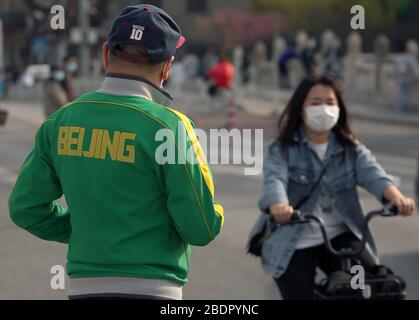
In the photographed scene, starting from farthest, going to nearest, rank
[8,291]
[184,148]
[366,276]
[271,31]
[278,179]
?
[271,31], [8,291], [278,179], [366,276], [184,148]

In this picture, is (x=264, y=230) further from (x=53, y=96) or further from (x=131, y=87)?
(x=53, y=96)

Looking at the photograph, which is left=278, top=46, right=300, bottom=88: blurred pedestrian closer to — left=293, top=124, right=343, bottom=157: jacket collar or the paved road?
the paved road

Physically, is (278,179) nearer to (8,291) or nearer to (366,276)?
(366,276)

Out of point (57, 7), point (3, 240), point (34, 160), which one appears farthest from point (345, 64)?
point (34, 160)

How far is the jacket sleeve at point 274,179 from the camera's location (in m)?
4.73

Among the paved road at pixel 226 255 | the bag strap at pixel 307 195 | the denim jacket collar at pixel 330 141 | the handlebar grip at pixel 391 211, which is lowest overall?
the paved road at pixel 226 255

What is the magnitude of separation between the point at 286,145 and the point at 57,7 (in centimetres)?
153

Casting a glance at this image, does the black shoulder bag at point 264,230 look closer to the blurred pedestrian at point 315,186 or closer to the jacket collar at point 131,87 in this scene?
the blurred pedestrian at point 315,186

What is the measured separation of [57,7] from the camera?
5402 millimetres

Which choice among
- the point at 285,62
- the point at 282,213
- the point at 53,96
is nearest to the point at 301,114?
the point at 282,213

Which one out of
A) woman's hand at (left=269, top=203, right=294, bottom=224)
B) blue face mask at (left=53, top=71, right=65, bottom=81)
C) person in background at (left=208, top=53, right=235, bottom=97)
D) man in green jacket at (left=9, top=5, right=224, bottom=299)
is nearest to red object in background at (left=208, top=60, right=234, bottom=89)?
person in background at (left=208, top=53, right=235, bottom=97)

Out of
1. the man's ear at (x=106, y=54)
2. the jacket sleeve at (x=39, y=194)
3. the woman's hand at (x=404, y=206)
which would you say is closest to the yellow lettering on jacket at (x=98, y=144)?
the jacket sleeve at (x=39, y=194)

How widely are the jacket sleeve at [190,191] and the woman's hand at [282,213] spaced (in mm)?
1621

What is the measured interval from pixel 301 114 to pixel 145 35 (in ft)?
7.58
